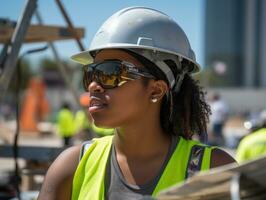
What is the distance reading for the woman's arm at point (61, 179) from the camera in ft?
7.50

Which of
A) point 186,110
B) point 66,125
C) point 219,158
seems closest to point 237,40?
point 66,125

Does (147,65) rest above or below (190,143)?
above

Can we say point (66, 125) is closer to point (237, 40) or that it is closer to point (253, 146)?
point (253, 146)

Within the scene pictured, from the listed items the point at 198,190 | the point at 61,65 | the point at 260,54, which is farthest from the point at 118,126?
→ the point at 260,54

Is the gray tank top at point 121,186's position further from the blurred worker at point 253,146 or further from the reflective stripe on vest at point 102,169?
→ the blurred worker at point 253,146

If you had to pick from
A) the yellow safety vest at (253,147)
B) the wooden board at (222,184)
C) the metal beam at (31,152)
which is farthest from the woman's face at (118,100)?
the yellow safety vest at (253,147)

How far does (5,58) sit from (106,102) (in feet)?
5.27

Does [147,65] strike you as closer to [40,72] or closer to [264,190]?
[264,190]

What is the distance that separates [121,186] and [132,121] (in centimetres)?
23

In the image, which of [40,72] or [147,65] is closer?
[147,65]

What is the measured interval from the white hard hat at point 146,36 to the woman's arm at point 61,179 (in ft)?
1.30

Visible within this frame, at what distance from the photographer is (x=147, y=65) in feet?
7.50

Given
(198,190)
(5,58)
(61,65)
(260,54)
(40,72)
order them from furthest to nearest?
(40,72) < (260,54) < (61,65) < (5,58) < (198,190)

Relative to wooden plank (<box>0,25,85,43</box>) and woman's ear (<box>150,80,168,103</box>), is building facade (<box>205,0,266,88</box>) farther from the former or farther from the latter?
woman's ear (<box>150,80,168,103</box>)
